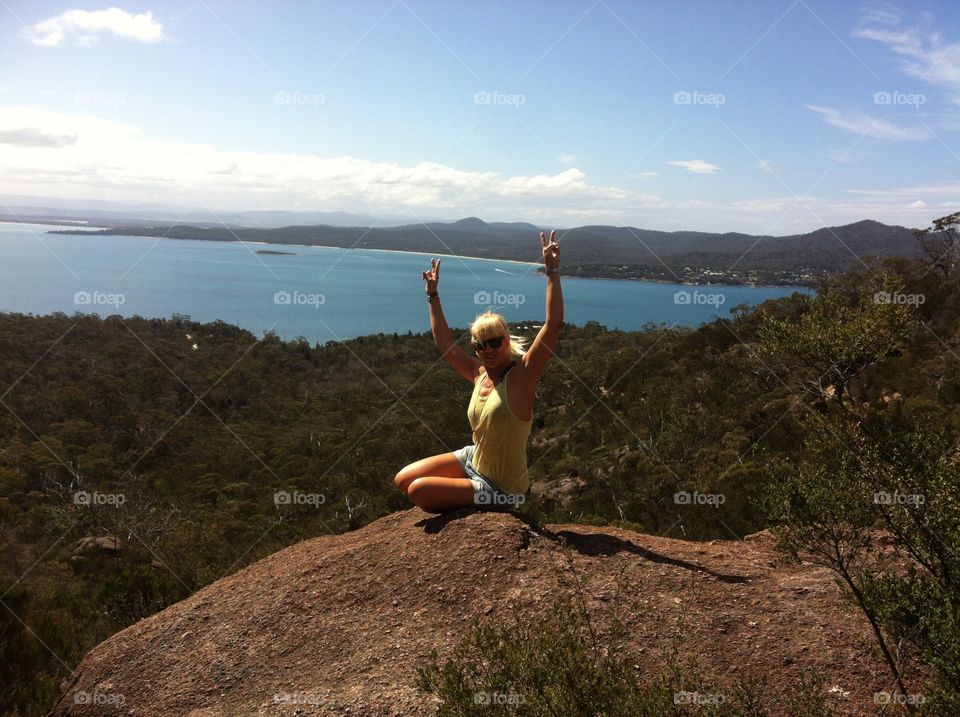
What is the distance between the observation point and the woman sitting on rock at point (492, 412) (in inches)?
165

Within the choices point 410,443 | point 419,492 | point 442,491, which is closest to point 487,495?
point 442,491

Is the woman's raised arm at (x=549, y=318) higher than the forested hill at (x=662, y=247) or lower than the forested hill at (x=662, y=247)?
lower

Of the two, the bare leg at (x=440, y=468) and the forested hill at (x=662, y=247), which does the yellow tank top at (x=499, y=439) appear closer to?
the bare leg at (x=440, y=468)

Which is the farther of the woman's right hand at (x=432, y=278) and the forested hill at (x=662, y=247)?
the forested hill at (x=662, y=247)

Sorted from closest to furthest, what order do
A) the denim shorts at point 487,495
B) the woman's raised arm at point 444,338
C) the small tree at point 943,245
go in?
the denim shorts at point 487,495
the woman's raised arm at point 444,338
the small tree at point 943,245

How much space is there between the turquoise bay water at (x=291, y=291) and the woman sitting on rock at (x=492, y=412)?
38.6 metres

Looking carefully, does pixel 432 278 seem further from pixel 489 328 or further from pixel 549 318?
pixel 549 318

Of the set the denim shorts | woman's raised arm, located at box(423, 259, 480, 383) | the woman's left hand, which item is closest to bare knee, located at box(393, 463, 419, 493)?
the denim shorts

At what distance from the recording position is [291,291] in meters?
65.7

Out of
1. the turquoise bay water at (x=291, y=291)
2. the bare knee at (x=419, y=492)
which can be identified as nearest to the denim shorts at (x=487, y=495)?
the bare knee at (x=419, y=492)

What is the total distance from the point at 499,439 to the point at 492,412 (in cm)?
21

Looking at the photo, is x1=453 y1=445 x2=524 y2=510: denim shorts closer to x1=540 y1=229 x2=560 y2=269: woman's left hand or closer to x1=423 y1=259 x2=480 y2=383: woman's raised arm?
x1=423 y1=259 x2=480 y2=383: woman's raised arm

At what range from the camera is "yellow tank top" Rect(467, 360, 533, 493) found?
436 cm

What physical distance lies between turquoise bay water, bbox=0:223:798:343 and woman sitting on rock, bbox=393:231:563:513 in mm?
38644
